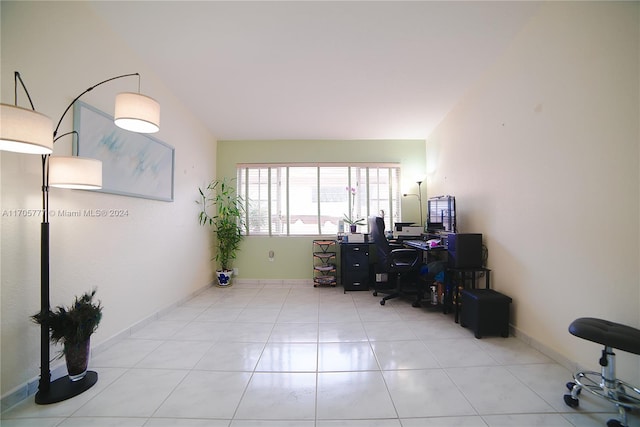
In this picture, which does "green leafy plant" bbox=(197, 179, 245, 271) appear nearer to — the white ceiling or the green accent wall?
the green accent wall

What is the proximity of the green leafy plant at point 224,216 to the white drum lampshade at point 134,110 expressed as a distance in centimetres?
248

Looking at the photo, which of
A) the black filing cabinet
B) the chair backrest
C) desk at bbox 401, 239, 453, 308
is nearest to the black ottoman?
desk at bbox 401, 239, 453, 308

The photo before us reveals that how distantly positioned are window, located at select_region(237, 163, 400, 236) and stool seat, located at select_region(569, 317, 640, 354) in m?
3.24

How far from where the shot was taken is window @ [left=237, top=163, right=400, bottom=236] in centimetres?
461

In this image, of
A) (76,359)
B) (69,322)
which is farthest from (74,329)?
(76,359)

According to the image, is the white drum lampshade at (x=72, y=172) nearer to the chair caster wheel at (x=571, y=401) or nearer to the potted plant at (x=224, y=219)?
the potted plant at (x=224, y=219)

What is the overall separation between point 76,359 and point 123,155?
1.75 m

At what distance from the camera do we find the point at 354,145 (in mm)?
4637

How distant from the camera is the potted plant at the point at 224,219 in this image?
4.22 meters

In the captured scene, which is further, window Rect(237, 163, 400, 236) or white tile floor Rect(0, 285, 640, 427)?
window Rect(237, 163, 400, 236)

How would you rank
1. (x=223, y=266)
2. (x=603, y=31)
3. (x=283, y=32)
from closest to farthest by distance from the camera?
(x=603, y=31)
(x=283, y=32)
(x=223, y=266)

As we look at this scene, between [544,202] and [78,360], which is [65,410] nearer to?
[78,360]

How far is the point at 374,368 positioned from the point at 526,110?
106 inches

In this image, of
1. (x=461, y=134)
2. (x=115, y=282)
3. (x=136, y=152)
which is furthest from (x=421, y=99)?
(x=115, y=282)
